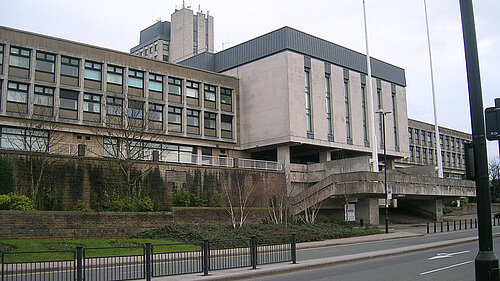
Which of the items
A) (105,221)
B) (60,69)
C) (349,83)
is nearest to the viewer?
(105,221)

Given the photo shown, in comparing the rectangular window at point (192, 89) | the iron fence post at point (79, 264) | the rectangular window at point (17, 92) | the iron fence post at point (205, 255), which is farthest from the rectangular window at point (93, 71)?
the iron fence post at point (79, 264)

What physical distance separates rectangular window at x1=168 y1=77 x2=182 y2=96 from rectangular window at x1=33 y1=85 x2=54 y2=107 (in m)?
12.1

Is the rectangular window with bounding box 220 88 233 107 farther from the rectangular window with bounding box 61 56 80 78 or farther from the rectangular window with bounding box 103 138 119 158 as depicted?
the rectangular window with bounding box 61 56 80 78

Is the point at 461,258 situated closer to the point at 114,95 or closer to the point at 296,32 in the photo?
the point at 114,95

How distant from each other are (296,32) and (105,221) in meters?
32.1

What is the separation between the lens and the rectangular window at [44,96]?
40594 millimetres

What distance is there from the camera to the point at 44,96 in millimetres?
40969

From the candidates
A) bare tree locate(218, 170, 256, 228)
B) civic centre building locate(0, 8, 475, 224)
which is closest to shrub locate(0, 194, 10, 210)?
civic centre building locate(0, 8, 475, 224)

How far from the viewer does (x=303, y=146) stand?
56156mm

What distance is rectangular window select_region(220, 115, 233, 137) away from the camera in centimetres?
5441

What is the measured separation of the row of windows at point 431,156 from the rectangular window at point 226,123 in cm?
4476

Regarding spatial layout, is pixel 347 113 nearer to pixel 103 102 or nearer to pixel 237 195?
pixel 237 195

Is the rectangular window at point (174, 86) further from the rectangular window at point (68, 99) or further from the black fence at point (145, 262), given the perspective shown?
the black fence at point (145, 262)

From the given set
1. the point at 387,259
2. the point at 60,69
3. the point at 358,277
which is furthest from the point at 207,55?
the point at 358,277
